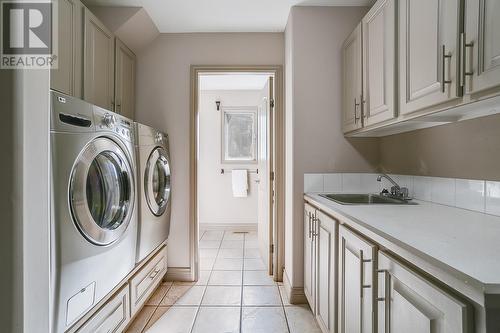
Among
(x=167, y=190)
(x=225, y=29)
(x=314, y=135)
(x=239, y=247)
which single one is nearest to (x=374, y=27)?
(x=314, y=135)

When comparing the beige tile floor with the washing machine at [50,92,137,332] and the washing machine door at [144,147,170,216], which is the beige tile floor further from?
the washing machine door at [144,147,170,216]

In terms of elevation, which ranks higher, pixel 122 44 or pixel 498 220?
pixel 122 44

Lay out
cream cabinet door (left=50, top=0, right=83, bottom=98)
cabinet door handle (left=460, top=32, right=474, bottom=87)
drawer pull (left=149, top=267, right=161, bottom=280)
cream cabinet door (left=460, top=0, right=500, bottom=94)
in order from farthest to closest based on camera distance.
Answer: drawer pull (left=149, top=267, right=161, bottom=280)
cream cabinet door (left=50, top=0, right=83, bottom=98)
cabinet door handle (left=460, top=32, right=474, bottom=87)
cream cabinet door (left=460, top=0, right=500, bottom=94)

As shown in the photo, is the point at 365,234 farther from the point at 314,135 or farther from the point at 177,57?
the point at 177,57

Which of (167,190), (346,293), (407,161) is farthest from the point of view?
(167,190)

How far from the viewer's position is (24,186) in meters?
0.71

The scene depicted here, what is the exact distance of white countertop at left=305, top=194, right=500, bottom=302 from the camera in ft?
1.98

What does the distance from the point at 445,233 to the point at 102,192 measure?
155 centimetres

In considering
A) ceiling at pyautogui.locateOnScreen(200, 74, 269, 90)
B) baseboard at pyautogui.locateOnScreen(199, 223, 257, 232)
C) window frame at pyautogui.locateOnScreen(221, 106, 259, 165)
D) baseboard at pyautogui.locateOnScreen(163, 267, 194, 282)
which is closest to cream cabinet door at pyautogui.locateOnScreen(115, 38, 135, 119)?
ceiling at pyautogui.locateOnScreen(200, 74, 269, 90)

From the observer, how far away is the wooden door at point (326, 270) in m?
1.45

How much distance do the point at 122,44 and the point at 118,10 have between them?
0.85 feet

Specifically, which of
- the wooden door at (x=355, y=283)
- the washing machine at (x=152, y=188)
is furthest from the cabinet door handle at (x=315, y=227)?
the washing machine at (x=152, y=188)

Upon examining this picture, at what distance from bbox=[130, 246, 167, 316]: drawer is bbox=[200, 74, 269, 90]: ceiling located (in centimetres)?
246

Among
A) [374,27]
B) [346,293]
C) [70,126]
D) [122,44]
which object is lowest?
[346,293]
